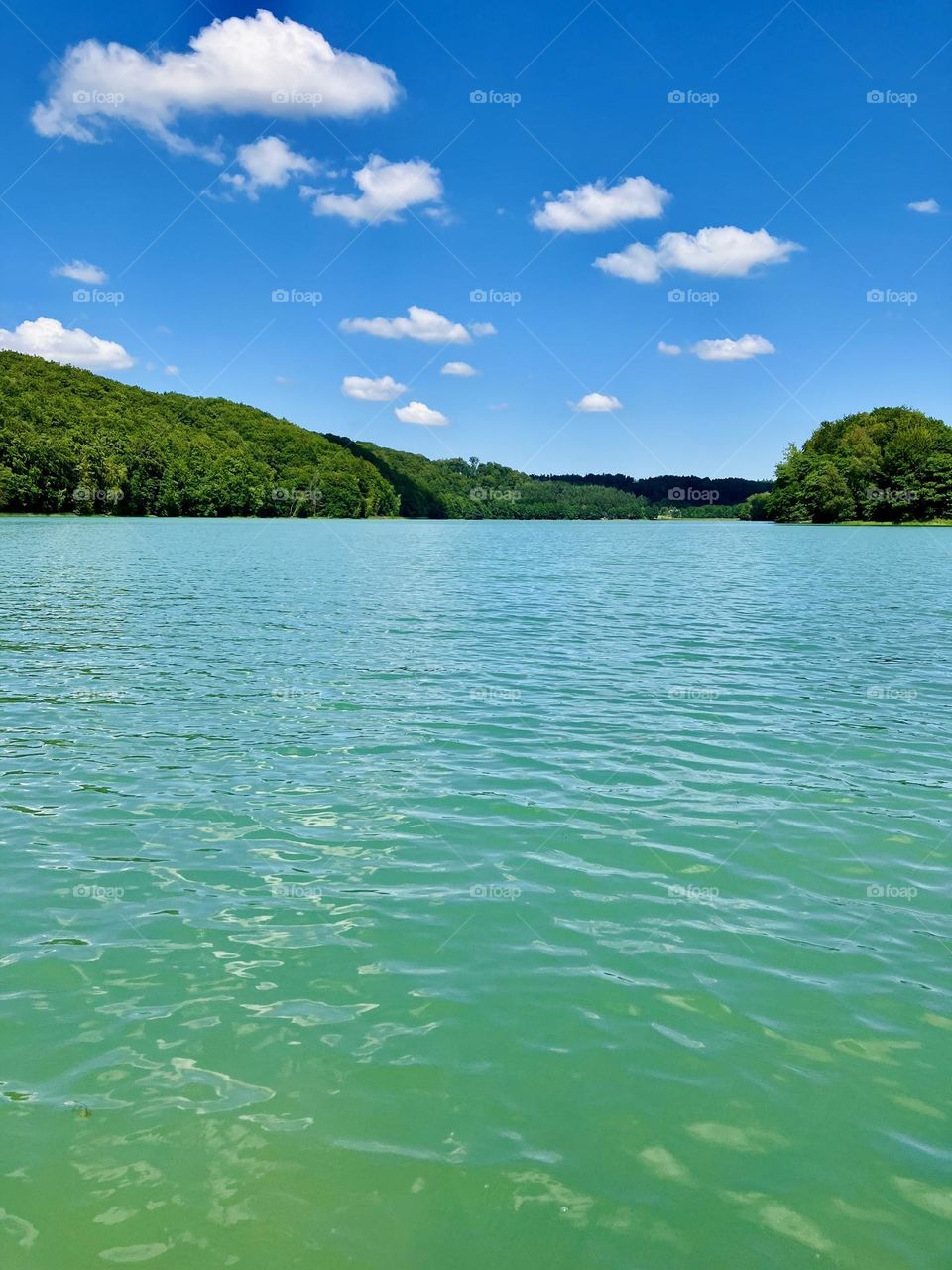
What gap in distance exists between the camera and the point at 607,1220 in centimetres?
536

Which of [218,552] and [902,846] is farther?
[218,552]

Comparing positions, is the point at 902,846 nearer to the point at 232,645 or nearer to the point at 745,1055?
the point at 745,1055

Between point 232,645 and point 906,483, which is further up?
point 906,483

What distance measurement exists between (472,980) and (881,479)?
7398 inches

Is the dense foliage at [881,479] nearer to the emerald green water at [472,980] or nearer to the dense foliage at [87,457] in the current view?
the dense foliage at [87,457]

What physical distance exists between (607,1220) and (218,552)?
7110 cm

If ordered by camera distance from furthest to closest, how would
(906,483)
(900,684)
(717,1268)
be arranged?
1. (906,483)
2. (900,684)
3. (717,1268)

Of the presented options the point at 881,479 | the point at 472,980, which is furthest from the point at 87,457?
the point at 472,980

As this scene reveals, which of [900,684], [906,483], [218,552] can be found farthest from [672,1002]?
[906,483]

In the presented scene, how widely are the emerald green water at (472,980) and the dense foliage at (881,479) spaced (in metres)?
169

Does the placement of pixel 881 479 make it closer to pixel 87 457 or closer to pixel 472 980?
pixel 87 457

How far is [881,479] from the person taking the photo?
177875mm

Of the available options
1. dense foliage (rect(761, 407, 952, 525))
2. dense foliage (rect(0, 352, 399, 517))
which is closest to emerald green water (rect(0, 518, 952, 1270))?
dense foliage (rect(0, 352, 399, 517))

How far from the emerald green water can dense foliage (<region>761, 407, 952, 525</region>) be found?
169045 mm
